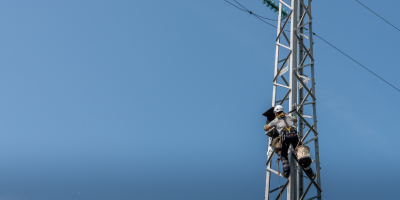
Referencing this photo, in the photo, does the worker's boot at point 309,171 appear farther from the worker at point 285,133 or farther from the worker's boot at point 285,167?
the worker's boot at point 285,167

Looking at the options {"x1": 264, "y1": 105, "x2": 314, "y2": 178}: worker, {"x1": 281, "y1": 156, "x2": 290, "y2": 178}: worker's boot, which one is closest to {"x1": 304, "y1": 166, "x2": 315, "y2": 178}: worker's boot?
{"x1": 264, "y1": 105, "x2": 314, "y2": 178}: worker

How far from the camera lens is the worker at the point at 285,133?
9664 mm

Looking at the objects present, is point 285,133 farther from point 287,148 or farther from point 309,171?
point 309,171

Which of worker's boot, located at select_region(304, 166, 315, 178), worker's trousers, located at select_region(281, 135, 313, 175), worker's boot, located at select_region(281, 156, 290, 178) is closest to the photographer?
worker's trousers, located at select_region(281, 135, 313, 175)

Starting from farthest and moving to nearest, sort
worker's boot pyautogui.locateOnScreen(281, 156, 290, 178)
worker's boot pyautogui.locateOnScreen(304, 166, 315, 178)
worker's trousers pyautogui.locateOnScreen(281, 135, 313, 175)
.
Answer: worker's boot pyautogui.locateOnScreen(304, 166, 315, 178)
worker's boot pyautogui.locateOnScreen(281, 156, 290, 178)
worker's trousers pyautogui.locateOnScreen(281, 135, 313, 175)

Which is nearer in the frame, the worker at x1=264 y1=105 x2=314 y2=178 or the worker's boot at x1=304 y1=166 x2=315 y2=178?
the worker at x1=264 y1=105 x2=314 y2=178

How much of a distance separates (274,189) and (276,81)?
3.32m

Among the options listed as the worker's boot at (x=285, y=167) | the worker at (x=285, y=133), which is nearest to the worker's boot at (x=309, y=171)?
the worker at (x=285, y=133)

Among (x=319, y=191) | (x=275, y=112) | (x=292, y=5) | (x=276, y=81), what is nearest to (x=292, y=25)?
(x=292, y=5)

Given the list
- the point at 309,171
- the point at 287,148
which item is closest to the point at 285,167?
the point at 287,148

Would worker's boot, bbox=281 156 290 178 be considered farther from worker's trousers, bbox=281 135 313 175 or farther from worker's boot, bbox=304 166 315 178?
worker's boot, bbox=304 166 315 178

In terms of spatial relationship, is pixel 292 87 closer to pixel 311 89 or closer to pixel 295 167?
pixel 311 89

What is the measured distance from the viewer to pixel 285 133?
382 inches

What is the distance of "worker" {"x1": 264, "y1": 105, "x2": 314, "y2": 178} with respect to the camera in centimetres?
966
